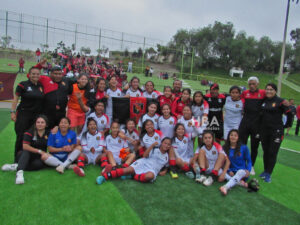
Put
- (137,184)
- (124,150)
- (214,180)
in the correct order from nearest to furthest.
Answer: (137,184), (214,180), (124,150)

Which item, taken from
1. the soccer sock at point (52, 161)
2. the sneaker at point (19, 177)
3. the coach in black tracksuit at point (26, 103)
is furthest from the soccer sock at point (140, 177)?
the coach in black tracksuit at point (26, 103)

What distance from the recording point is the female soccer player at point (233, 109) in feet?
16.3

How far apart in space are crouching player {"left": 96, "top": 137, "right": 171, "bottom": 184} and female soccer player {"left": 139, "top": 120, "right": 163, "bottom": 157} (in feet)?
0.66

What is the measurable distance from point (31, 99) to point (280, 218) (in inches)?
177

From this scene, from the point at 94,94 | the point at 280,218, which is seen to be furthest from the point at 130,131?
the point at 280,218

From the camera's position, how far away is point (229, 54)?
2185 inches

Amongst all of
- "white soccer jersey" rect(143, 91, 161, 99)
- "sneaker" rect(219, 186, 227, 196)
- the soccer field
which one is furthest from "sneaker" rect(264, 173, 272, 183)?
"white soccer jersey" rect(143, 91, 161, 99)

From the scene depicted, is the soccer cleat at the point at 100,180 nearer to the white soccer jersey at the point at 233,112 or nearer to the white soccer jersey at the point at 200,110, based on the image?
the white soccer jersey at the point at 200,110

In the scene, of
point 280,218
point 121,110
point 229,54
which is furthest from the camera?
point 229,54

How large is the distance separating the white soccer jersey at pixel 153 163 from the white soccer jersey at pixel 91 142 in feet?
2.85

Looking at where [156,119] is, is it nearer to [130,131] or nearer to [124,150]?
[130,131]

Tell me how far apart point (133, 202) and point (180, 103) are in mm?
2704

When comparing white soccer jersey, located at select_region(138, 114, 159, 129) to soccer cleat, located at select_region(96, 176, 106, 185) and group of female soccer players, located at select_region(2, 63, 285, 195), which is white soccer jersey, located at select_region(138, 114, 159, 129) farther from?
soccer cleat, located at select_region(96, 176, 106, 185)

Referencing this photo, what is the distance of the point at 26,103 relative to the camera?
163 inches
